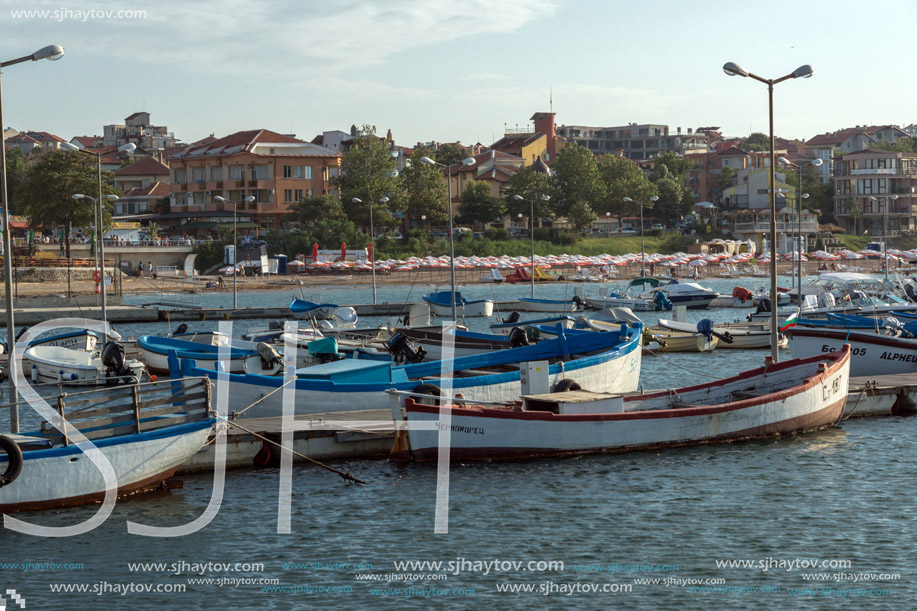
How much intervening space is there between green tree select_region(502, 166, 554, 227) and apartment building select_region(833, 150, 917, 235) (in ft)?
142

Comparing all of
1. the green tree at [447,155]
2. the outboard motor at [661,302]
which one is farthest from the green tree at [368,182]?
the outboard motor at [661,302]

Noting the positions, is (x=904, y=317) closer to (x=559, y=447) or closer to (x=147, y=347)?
(x=559, y=447)

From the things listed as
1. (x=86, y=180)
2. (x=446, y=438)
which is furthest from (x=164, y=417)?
(x=86, y=180)

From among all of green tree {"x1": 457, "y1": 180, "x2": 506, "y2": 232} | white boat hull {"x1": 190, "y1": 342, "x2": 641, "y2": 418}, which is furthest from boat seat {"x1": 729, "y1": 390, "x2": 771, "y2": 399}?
green tree {"x1": 457, "y1": 180, "x2": 506, "y2": 232}

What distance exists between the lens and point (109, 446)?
17.5m

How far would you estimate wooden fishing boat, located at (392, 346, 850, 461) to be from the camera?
20609 millimetres

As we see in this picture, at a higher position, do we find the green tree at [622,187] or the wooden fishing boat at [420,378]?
the green tree at [622,187]

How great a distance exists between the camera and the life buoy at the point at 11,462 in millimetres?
16547

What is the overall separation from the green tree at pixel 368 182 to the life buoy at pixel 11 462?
8429cm

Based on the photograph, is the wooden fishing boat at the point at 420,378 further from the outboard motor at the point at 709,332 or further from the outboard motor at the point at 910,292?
the outboard motor at the point at 910,292

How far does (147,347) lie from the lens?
104 ft

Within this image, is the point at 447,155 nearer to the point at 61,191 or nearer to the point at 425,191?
the point at 425,191

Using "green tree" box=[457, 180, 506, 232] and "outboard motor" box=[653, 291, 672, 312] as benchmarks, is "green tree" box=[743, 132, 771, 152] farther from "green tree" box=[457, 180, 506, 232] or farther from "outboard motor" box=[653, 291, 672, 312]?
"outboard motor" box=[653, 291, 672, 312]

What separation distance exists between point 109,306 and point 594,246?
6561 centimetres
